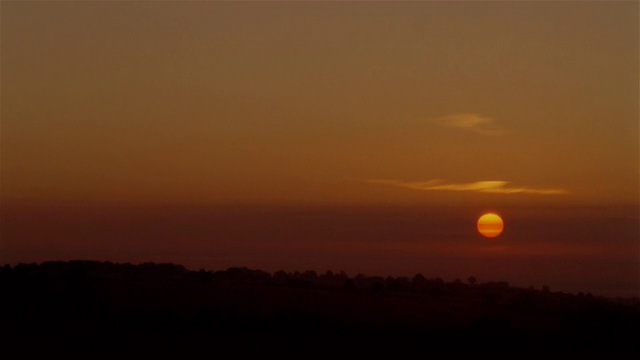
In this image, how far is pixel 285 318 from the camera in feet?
70.7

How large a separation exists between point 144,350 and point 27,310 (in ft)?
11.9

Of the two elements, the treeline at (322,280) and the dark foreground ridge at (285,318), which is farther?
the treeline at (322,280)

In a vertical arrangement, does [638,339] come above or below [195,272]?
below

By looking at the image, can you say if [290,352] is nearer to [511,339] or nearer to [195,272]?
[511,339]

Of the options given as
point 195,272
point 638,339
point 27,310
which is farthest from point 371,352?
point 195,272

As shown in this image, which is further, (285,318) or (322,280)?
(322,280)

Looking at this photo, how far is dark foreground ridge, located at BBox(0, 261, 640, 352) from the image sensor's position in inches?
797

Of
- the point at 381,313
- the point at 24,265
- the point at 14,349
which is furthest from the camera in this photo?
the point at 24,265

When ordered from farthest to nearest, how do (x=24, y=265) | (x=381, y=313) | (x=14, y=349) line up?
(x=24, y=265) → (x=381, y=313) → (x=14, y=349)

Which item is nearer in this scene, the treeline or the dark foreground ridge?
the dark foreground ridge

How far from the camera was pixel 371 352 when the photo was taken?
19859 millimetres

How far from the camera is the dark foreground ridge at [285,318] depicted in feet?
66.4

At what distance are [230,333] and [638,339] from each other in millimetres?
7438

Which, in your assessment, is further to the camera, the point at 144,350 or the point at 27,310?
the point at 27,310
